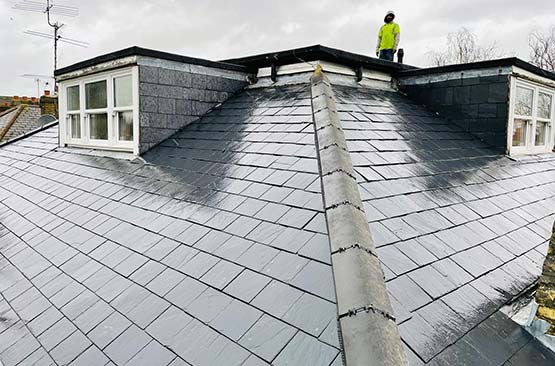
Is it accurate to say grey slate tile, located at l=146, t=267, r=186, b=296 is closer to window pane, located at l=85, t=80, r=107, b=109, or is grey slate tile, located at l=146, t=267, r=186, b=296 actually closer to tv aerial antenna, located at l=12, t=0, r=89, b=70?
window pane, located at l=85, t=80, r=107, b=109

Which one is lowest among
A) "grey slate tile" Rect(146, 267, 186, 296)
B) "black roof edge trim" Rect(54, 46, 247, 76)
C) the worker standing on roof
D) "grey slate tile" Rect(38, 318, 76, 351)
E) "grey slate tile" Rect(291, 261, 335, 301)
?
"grey slate tile" Rect(38, 318, 76, 351)

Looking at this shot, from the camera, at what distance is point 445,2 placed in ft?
76.5

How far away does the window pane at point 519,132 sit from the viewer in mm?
7867

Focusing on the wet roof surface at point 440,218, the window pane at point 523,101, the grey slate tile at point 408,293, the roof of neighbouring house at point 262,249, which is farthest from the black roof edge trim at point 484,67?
the grey slate tile at point 408,293

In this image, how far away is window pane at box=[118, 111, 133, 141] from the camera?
274 inches

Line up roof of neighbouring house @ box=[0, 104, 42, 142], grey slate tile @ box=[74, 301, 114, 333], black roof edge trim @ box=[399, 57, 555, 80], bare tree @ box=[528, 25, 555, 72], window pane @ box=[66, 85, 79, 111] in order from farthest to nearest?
1. bare tree @ box=[528, 25, 555, 72]
2. roof of neighbouring house @ box=[0, 104, 42, 142]
3. window pane @ box=[66, 85, 79, 111]
4. black roof edge trim @ box=[399, 57, 555, 80]
5. grey slate tile @ box=[74, 301, 114, 333]

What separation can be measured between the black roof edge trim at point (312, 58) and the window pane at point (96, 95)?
2.42m

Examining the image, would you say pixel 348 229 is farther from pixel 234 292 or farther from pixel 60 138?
pixel 60 138

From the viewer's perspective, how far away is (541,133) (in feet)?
29.6

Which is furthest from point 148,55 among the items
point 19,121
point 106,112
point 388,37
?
point 19,121

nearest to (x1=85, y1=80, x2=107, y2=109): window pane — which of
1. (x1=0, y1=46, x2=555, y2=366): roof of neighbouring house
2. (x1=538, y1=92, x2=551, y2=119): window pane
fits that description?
(x1=0, y1=46, x2=555, y2=366): roof of neighbouring house

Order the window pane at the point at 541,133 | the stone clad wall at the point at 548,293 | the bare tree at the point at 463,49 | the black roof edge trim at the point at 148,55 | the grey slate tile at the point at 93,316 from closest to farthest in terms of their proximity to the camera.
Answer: the stone clad wall at the point at 548,293 → the grey slate tile at the point at 93,316 → the black roof edge trim at the point at 148,55 → the window pane at the point at 541,133 → the bare tree at the point at 463,49

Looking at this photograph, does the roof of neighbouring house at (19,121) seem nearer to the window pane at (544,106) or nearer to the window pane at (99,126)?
the window pane at (99,126)

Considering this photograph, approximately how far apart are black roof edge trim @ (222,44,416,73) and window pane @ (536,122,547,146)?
340 cm
